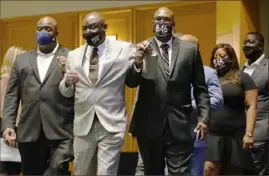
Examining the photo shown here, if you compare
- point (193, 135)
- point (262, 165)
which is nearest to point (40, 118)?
point (193, 135)

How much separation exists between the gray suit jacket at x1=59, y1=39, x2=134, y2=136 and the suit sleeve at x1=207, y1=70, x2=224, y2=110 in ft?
2.53

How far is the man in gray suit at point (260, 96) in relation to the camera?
505cm

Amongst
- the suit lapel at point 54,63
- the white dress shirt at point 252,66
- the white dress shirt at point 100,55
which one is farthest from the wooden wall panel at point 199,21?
the white dress shirt at point 100,55

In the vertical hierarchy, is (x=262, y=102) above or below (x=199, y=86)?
below

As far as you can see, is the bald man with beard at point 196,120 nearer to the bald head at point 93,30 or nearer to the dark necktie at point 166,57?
the dark necktie at point 166,57

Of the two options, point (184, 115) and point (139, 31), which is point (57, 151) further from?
point (139, 31)

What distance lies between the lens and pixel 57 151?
409 centimetres

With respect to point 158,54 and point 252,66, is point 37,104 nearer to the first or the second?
point 158,54

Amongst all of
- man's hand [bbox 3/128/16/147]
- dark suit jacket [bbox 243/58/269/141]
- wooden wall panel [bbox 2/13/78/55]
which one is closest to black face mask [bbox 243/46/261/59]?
dark suit jacket [bbox 243/58/269/141]

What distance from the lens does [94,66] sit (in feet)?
12.3

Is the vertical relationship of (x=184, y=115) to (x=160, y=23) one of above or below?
below

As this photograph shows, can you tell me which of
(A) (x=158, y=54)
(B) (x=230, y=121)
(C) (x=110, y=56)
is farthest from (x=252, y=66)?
(C) (x=110, y=56)

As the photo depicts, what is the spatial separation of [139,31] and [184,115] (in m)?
3.84

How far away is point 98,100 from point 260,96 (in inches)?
79.7
